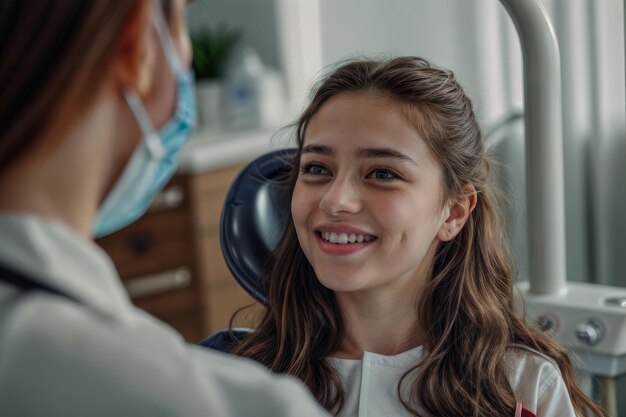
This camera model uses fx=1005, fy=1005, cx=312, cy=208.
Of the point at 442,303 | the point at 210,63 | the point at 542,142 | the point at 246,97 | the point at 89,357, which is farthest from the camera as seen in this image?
the point at 210,63

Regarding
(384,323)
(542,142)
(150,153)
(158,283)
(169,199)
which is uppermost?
(150,153)

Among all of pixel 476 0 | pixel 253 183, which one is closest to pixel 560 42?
pixel 476 0

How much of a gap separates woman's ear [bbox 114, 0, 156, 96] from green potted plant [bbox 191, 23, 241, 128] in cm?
301

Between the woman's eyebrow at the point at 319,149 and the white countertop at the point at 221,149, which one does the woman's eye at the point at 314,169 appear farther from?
the white countertop at the point at 221,149

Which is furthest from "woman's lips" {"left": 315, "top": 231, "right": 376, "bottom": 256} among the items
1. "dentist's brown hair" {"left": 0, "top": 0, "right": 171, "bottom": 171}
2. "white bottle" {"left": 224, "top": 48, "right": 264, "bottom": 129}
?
"white bottle" {"left": 224, "top": 48, "right": 264, "bottom": 129}

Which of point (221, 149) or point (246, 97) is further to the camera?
point (246, 97)

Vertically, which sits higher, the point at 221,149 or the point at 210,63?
the point at 210,63

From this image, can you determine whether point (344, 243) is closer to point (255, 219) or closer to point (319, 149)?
point (319, 149)

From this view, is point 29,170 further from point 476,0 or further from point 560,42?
point 476,0

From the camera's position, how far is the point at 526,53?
164cm

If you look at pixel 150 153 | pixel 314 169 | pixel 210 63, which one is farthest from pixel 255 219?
pixel 210 63

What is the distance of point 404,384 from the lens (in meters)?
1.47

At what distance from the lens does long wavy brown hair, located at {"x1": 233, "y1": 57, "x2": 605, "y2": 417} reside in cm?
146

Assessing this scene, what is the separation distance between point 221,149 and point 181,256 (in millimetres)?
393
